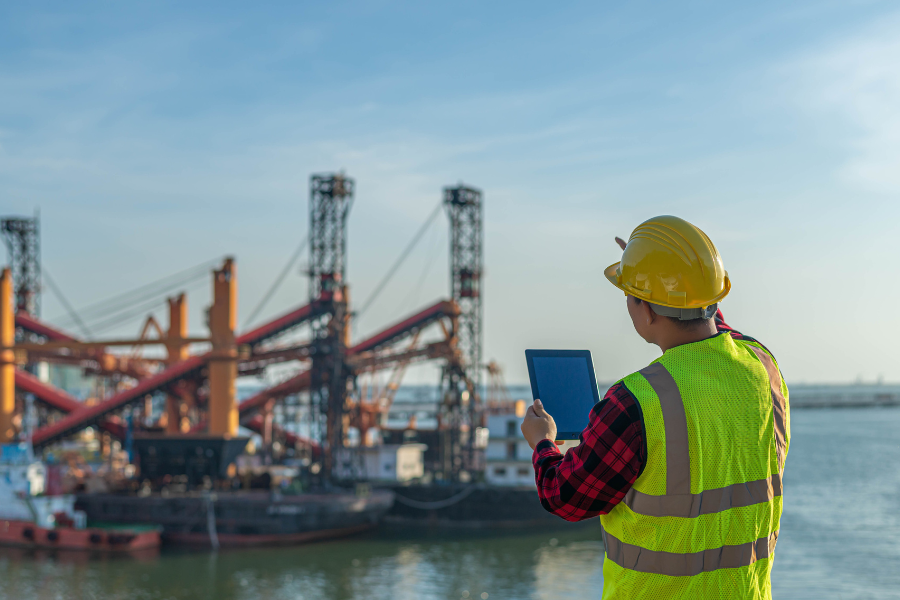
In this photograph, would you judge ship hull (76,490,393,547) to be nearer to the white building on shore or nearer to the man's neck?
the white building on shore

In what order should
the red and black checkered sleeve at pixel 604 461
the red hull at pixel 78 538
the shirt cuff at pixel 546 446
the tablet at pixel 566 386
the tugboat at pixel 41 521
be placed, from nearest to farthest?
the red and black checkered sleeve at pixel 604 461 < the shirt cuff at pixel 546 446 < the tablet at pixel 566 386 < the red hull at pixel 78 538 < the tugboat at pixel 41 521

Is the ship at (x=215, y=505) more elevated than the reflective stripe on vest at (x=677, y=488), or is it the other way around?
the reflective stripe on vest at (x=677, y=488)

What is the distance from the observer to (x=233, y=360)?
3681cm

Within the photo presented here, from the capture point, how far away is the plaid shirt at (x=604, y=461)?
6.17ft

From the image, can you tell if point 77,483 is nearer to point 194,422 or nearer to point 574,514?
point 194,422

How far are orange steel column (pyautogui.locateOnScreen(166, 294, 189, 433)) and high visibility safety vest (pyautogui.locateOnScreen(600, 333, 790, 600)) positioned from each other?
4217 centimetres

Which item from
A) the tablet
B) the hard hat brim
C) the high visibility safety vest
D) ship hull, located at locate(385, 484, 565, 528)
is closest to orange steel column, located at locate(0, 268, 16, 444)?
ship hull, located at locate(385, 484, 565, 528)

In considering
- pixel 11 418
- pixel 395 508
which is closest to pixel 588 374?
pixel 395 508

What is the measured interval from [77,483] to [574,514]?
38382 mm

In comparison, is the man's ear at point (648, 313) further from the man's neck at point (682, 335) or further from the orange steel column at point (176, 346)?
the orange steel column at point (176, 346)

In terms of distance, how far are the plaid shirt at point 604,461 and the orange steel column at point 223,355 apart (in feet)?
118

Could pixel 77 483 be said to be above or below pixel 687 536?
below

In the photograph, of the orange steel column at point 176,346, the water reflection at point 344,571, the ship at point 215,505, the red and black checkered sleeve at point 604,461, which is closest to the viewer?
the red and black checkered sleeve at point 604,461

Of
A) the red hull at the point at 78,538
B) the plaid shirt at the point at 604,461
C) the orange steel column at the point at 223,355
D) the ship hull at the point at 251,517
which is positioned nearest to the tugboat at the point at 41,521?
the red hull at the point at 78,538
